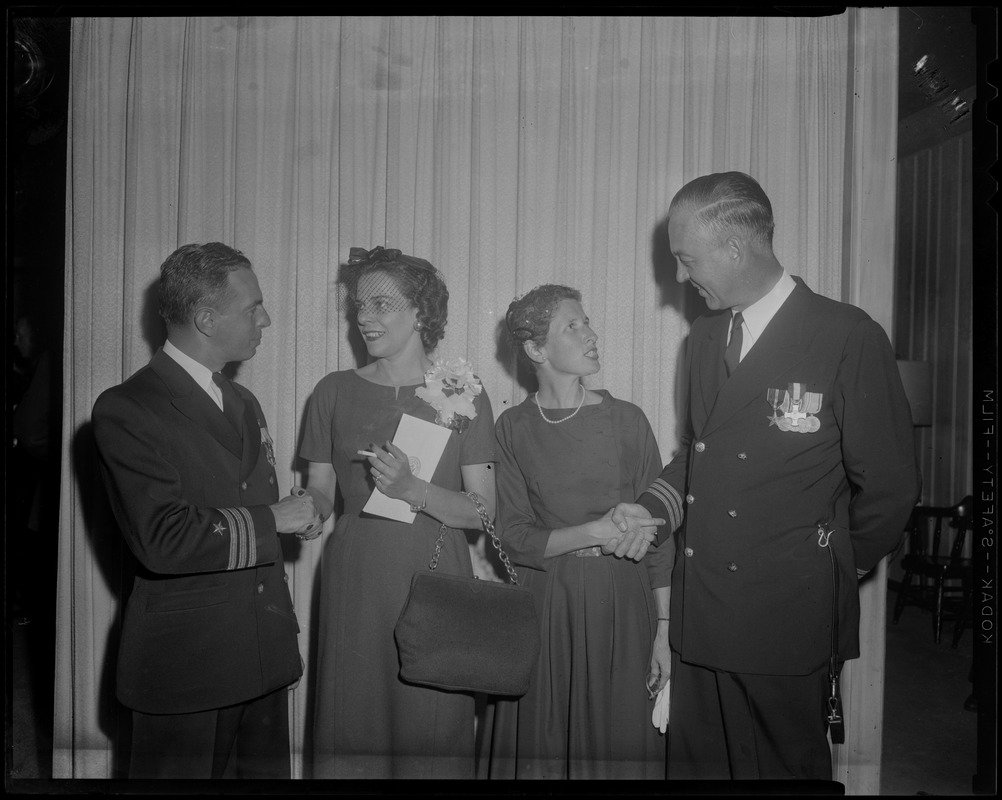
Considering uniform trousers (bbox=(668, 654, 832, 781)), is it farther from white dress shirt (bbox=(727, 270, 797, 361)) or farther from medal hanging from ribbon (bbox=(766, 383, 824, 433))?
white dress shirt (bbox=(727, 270, 797, 361))

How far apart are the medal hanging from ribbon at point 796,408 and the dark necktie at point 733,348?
158 mm

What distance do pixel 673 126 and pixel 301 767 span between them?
110 inches

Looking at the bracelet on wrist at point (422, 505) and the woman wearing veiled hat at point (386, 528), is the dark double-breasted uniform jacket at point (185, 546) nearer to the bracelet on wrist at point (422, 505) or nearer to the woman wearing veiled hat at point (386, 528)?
the woman wearing veiled hat at point (386, 528)

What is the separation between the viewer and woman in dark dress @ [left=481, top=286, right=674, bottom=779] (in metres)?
2.33

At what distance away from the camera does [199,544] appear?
2.09m

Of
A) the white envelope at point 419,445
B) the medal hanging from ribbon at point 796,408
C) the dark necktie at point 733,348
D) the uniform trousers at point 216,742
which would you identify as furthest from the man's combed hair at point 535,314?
the uniform trousers at point 216,742

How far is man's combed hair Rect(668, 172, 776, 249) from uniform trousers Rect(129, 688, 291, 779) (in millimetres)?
2033

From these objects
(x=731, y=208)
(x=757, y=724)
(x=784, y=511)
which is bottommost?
(x=757, y=724)

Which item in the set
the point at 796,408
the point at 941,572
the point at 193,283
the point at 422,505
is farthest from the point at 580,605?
the point at 941,572

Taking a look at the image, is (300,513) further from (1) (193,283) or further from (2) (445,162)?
(2) (445,162)

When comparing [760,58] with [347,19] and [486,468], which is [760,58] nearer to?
[347,19]

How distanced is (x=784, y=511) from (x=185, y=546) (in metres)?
1.74

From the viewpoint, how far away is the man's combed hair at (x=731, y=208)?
87.7 inches

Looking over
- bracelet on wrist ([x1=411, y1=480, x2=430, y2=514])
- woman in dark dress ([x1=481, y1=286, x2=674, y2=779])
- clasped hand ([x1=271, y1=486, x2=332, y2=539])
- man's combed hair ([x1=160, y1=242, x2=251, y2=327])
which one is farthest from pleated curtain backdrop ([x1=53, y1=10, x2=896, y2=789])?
clasped hand ([x1=271, y1=486, x2=332, y2=539])
